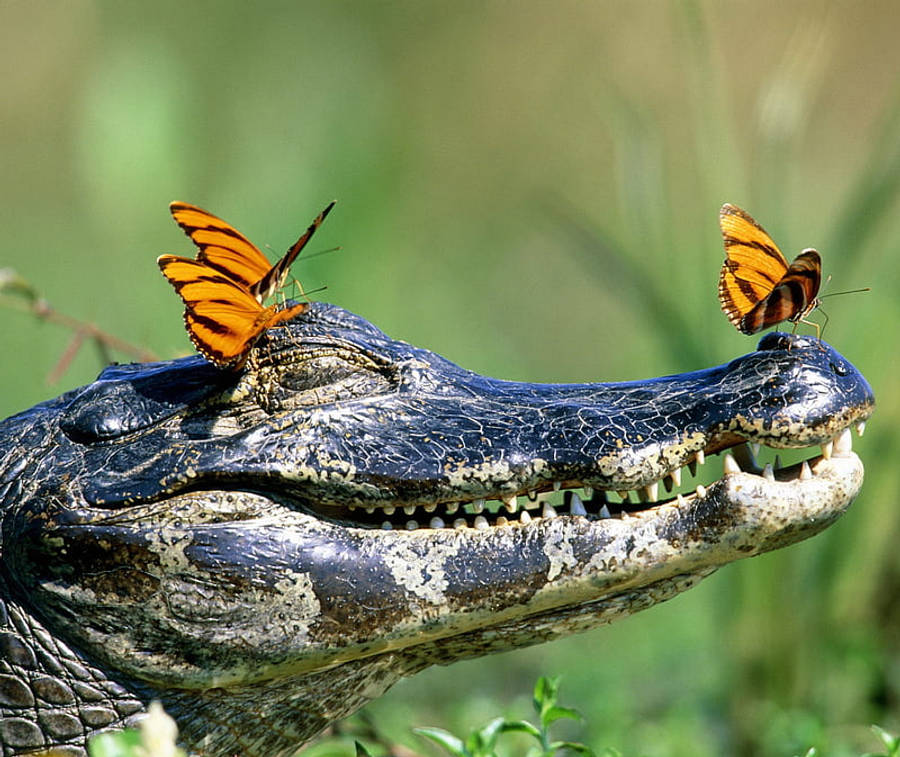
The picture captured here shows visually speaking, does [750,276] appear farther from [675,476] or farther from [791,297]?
[675,476]

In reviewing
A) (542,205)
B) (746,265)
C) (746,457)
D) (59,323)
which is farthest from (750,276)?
(542,205)

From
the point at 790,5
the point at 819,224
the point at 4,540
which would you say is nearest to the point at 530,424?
the point at 4,540

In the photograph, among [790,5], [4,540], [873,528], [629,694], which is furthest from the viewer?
[790,5]

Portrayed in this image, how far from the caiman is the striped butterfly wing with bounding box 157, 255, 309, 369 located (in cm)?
9

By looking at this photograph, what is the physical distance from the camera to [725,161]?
4.28 m

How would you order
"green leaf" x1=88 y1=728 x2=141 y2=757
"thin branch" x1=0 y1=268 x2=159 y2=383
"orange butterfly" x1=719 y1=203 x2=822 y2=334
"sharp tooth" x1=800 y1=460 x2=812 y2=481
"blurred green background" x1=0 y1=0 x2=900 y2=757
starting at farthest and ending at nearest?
"blurred green background" x1=0 y1=0 x2=900 y2=757
"thin branch" x1=0 y1=268 x2=159 y2=383
"orange butterfly" x1=719 y1=203 x2=822 y2=334
"sharp tooth" x1=800 y1=460 x2=812 y2=481
"green leaf" x1=88 y1=728 x2=141 y2=757

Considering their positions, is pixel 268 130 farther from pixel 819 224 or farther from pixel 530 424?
pixel 530 424

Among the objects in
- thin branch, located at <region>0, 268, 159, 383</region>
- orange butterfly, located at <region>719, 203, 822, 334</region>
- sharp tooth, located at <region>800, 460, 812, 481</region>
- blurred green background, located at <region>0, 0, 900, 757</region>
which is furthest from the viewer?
blurred green background, located at <region>0, 0, 900, 757</region>

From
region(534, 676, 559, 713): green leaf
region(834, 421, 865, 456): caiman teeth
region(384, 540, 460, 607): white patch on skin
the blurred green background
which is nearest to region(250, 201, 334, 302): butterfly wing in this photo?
region(384, 540, 460, 607): white patch on skin

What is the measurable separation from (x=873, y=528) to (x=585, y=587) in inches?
98.4

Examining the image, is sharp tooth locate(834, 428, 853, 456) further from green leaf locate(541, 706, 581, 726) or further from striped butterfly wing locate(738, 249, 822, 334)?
green leaf locate(541, 706, 581, 726)

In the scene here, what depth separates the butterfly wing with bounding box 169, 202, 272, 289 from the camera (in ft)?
7.22

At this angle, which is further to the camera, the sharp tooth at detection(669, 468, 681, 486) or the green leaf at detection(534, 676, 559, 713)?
the green leaf at detection(534, 676, 559, 713)

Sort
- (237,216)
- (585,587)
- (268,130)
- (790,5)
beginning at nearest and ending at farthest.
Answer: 1. (585,587)
2. (237,216)
3. (268,130)
4. (790,5)
